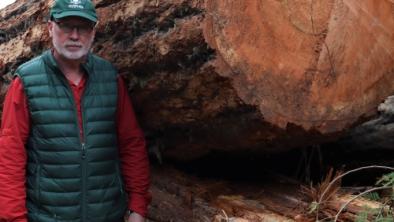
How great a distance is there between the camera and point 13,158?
273 cm

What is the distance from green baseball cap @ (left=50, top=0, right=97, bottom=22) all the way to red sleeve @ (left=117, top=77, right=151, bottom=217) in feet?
1.27

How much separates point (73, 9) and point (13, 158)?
2.42ft

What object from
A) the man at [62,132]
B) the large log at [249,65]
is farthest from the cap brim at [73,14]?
the large log at [249,65]

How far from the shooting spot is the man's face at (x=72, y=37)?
2.76 meters

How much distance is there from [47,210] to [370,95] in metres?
1.73

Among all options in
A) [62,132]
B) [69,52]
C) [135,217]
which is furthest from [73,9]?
[135,217]

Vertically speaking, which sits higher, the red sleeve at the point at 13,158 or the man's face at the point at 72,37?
the man's face at the point at 72,37

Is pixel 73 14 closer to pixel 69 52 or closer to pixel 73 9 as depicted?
pixel 73 9

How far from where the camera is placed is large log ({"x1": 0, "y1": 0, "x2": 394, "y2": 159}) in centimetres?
266

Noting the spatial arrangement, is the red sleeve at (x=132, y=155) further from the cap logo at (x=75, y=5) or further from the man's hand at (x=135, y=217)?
the cap logo at (x=75, y=5)

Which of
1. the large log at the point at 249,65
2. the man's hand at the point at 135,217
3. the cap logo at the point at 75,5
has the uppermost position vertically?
the cap logo at the point at 75,5

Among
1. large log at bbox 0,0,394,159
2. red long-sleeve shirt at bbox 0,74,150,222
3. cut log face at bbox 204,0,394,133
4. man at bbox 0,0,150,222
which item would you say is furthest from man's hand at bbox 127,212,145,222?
cut log face at bbox 204,0,394,133

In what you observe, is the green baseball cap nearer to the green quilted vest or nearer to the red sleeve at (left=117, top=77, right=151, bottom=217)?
the green quilted vest

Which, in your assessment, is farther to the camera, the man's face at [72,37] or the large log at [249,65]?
the man's face at [72,37]
